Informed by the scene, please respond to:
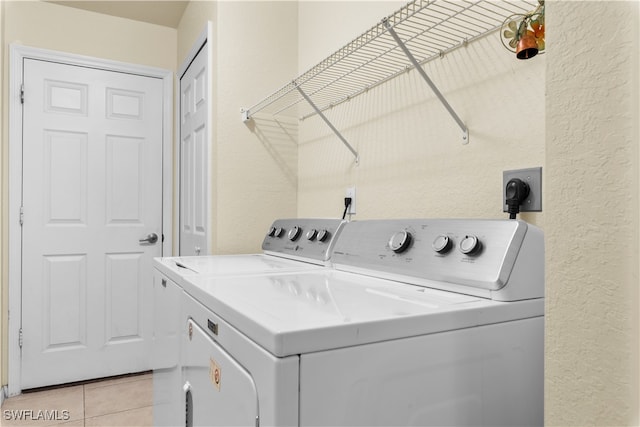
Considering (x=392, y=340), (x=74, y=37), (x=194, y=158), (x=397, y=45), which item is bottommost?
(x=392, y=340)

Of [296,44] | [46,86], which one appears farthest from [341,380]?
[46,86]

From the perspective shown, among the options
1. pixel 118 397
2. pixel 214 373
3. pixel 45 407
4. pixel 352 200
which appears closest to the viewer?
pixel 214 373

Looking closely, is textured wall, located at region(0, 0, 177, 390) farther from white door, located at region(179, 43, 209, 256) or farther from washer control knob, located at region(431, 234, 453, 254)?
washer control knob, located at region(431, 234, 453, 254)

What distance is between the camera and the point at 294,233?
1789 mm

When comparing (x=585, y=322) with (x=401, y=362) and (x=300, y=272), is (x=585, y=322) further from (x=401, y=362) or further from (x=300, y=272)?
(x=300, y=272)

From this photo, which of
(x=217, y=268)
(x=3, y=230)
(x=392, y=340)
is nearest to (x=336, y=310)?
(x=392, y=340)

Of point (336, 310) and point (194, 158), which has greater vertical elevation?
point (194, 158)

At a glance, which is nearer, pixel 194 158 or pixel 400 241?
pixel 400 241

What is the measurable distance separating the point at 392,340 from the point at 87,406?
7.80ft

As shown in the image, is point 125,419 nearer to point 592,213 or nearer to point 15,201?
point 15,201

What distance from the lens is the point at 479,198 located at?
1226 millimetres

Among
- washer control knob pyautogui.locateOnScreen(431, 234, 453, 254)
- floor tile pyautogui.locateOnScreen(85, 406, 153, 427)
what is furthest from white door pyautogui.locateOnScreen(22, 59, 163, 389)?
washer control knob pyautogui.locateOnScreen(431, 234, 453, 254)

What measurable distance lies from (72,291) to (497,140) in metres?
2.71

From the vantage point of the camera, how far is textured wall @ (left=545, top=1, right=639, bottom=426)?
0.49 metres
